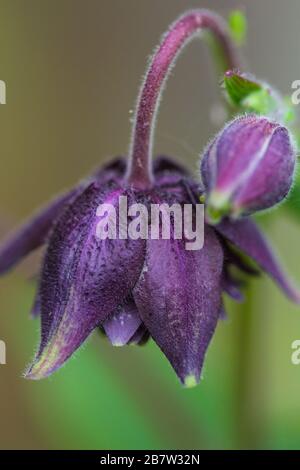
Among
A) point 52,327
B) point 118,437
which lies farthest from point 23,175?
point 52,327

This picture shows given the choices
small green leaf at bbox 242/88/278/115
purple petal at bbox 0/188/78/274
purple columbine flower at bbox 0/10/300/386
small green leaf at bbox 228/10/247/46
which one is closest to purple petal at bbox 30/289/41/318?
purple columbine flower at bbox 0/10/300/386

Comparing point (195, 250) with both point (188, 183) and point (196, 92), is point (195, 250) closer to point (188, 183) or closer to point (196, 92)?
point (188, 183)

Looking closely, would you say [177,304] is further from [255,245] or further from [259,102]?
[259,102]

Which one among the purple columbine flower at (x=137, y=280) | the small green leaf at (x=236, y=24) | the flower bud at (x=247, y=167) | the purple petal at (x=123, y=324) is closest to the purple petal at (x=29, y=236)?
the purple columbine flower at (x=137, y=280)

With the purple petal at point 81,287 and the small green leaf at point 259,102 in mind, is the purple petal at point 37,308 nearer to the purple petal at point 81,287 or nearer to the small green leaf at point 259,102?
the purple petal at point 81,287

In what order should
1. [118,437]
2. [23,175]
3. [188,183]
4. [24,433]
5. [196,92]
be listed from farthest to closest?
[196,92] < [23,175] < [24,433] < [118,437] < [188,183]

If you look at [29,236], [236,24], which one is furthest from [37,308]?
[236,24]
